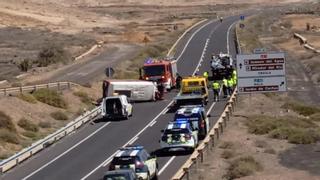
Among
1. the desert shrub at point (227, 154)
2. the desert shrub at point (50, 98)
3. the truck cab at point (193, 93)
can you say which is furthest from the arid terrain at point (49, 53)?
the desert shrub at point (227, 154)

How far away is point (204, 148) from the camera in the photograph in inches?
1341

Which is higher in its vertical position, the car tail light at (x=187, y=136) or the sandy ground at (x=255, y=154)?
the car tail light at (x=187, y=136)

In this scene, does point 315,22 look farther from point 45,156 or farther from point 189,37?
point 45,156

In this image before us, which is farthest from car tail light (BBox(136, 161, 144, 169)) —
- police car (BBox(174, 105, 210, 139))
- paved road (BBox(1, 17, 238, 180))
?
police car (BBox(174, 105, 210, 139))

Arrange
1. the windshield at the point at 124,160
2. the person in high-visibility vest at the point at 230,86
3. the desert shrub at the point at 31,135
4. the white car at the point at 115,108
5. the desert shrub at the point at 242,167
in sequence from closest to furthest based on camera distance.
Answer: the windshield at the point at 124,160, the desert shrub at the point at 242,167, the desert shrub at the point at 31,135, the white car at the point at 115,108, the person in high-visibility vest at the point at 230,86

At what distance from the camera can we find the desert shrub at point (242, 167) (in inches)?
1216

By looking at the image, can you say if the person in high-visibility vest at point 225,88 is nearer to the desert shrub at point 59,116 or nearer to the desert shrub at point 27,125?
the desert shrub at point 59,116

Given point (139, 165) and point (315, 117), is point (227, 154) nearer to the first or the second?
point (139, 165)

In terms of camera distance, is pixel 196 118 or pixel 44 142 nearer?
pixel 196 118

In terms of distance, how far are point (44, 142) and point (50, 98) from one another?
13790 millimetres

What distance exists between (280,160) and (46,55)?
59.7 meters

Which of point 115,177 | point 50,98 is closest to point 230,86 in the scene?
point 50,98

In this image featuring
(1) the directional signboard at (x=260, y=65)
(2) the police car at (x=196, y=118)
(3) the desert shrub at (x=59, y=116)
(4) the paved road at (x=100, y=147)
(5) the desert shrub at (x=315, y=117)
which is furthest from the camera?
(3) the desert shrub at (x=59, y=116)

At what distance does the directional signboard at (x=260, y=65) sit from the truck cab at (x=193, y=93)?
12.5 feet
